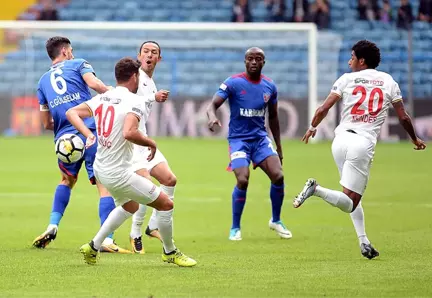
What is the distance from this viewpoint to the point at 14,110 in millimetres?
30125

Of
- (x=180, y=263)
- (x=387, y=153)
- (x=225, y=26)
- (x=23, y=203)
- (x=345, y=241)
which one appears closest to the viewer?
(x=180, y=263)

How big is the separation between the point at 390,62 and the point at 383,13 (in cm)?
226

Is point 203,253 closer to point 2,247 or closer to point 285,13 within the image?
point 2,247

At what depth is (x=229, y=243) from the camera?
474 inches

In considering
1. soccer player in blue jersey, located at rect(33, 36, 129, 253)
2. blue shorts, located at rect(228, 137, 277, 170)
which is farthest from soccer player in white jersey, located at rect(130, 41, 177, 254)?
blue shorts, located at rect(228, 137, 277, 170)

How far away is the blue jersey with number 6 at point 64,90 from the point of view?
37.4 feet

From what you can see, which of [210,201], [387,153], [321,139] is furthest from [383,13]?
[210,201]

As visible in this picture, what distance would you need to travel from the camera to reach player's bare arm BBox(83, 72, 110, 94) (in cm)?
1074

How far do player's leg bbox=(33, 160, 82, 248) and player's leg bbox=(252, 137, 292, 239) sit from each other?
2370 millimetres

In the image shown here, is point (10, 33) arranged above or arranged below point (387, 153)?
above

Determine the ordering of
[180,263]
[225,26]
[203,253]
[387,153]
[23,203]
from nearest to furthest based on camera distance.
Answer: [180,263] < [203,253] < [23,203] < [387,153] < [225,26]

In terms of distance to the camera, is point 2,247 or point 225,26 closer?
point 2,247

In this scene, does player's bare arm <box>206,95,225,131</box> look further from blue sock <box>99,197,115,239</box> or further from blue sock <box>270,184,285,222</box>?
blue sock <box>99,197,115,239</box>

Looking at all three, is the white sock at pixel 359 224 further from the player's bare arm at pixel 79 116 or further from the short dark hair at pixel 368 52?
the player's bare arm at pixel 79 116
